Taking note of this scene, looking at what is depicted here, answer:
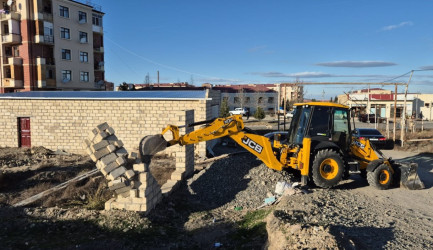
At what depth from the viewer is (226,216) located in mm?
8344

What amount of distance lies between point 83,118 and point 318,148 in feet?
40.8

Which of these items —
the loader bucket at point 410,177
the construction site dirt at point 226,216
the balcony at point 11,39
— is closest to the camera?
the construction site dirt at point 226,216

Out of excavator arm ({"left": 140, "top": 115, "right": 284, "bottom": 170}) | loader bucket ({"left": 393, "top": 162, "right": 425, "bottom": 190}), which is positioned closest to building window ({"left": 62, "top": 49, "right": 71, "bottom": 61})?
excavator arm ({"left": 140, "top": 115, "right": 284, "bottom": 170})

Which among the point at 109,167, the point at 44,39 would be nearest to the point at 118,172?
the point at 109,167

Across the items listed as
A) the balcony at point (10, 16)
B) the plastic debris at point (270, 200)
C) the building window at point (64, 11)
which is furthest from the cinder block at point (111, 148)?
the building window at point (64, 11)

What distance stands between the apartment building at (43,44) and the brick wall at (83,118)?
21.0m

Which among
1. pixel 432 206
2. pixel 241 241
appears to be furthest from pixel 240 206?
pixel 432 206

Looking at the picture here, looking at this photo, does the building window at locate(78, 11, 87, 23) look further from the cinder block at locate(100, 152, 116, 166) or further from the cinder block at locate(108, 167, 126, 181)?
the cinder block at locate(108, 167, 126, 181)

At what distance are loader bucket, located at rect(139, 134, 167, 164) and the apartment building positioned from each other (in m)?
33.3

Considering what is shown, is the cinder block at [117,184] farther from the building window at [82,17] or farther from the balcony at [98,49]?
the balcony at [98,49]

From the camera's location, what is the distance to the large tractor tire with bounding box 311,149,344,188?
9.48 m

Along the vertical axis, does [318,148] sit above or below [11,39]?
below

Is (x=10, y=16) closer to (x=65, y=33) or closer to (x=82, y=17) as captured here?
(x=65, y=33)

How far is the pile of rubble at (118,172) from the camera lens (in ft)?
26.2
